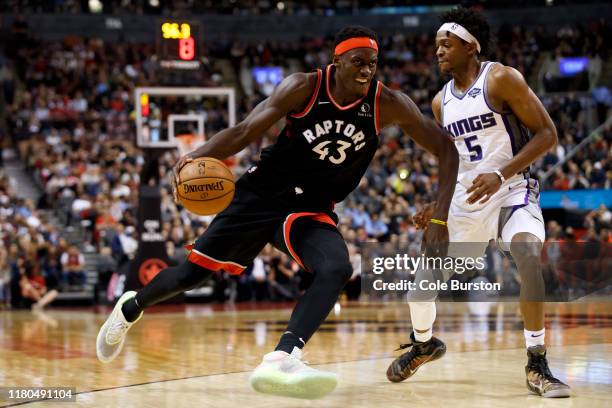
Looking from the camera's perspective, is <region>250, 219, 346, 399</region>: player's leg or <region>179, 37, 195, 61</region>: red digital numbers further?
<region>179, 37, 195, 61</region>: red digital numbers

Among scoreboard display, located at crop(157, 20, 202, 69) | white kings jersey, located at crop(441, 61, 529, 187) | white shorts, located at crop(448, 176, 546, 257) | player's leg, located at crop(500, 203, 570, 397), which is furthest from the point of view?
scoreboard display, located at crop(157, 20, 202, 69)

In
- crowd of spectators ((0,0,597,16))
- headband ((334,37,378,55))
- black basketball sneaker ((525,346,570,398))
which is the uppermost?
crowd of spectators ((0,0,597,16))

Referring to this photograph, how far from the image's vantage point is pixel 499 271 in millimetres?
12547

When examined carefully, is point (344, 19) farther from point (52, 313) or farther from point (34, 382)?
point (34, 382)

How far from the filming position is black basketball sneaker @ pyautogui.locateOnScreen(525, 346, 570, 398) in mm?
4691

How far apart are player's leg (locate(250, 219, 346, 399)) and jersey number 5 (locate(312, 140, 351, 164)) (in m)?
0.35

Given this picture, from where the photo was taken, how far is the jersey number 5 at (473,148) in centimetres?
535

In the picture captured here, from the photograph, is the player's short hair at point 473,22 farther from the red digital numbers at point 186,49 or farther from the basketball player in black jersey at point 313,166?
the red digital numbers at point 186,49

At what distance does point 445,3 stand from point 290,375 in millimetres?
23630

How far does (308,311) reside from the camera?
4410 mm

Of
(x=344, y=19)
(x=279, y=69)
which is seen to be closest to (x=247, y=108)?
(x=279, y=69)

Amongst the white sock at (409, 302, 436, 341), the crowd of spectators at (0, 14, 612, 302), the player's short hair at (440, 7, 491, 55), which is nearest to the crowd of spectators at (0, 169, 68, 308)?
the crowd of spectators at (0, 14, 612, 302)

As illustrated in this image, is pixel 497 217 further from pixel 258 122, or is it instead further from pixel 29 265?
pixel 29 265

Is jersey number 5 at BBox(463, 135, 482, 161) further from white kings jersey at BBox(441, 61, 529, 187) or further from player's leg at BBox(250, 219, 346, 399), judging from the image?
player's leg at BBox(250, 219, 346, 399)
